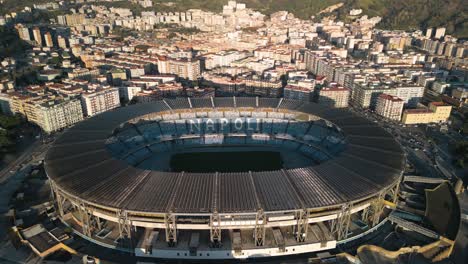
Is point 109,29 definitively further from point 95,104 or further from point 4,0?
point 95,104

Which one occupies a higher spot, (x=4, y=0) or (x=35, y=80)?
(x=4, y=0)

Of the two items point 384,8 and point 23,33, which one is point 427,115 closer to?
point 23,33

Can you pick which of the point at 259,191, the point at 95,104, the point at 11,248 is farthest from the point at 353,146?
the point at 95,104

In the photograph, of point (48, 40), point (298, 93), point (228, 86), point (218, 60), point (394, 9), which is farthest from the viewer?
point (394, 9)

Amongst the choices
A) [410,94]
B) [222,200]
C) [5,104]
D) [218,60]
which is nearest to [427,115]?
[410,94]

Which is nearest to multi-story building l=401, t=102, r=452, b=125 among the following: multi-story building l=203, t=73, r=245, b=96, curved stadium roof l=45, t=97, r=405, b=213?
curved stadium roof l=45, t=97, r=405, b=213

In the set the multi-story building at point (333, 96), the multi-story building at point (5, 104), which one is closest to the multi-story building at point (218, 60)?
the multi-story building at point (333, 96)

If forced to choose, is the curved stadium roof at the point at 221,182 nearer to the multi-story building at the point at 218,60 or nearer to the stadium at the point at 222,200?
the stadium at the point at 222,200
